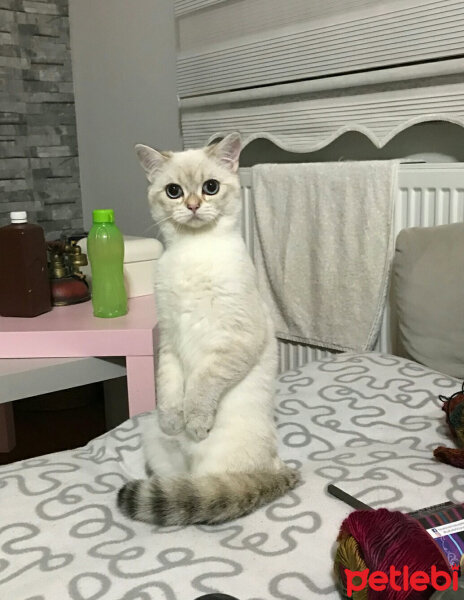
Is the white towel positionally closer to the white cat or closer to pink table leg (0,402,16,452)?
the white cat

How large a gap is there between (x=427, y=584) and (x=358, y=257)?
1.19 metres

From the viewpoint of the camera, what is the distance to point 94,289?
1619 millimetres

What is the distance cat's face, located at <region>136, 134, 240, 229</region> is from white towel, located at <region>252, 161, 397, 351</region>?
61cm

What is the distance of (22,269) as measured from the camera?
1.59 m

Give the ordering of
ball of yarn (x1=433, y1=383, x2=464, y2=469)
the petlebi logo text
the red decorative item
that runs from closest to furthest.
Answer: the petlebi logo text → ball of yarn (x1=433, y1=383, x2=464, y2=469) → the red decorative item

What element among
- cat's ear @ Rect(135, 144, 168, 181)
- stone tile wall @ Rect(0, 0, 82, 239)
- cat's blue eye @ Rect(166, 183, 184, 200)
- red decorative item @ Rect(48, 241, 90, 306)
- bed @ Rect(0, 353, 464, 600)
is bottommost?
bed @ Rect(0, 353, 464, 600)

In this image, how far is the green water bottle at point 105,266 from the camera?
160cm

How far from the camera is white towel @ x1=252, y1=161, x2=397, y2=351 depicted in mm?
1670

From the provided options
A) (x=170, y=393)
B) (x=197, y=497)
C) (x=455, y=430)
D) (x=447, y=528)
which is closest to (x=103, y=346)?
(x=170, y=393)

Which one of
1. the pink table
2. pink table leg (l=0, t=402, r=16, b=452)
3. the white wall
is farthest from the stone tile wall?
the pink table

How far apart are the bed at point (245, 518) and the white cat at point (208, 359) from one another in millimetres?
44

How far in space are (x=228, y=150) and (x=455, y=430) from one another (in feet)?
2.08

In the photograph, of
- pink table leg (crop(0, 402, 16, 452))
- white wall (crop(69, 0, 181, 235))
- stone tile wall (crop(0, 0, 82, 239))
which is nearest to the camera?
pink table leg (crop(0, 402, 16, 452))

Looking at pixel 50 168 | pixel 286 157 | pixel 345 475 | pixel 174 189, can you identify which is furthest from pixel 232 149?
pixel 50 168
